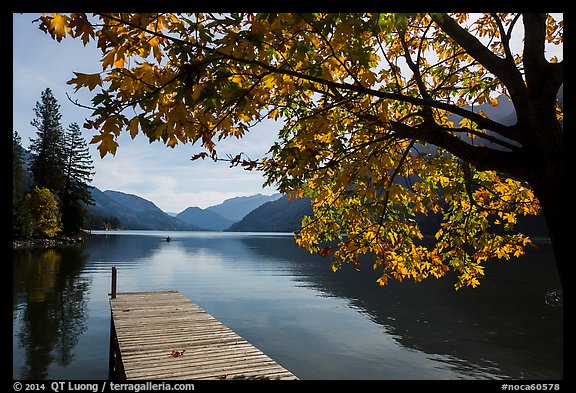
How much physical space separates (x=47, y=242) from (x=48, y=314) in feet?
220

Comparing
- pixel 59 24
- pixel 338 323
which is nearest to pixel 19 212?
pixel 338 323

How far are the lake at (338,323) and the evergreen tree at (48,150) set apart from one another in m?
48.6

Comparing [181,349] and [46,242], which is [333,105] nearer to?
[181,349]

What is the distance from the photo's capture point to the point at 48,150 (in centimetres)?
8900

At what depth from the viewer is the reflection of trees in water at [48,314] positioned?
18375 mm

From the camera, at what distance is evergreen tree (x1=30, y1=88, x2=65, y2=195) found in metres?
88.3

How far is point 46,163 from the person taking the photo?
8869cm

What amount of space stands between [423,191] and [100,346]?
2002 centimetres

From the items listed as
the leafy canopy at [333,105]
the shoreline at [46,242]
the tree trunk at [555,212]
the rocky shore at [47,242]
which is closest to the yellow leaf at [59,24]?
the leafy canopy at [333,105]

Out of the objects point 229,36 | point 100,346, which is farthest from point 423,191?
point 100,346

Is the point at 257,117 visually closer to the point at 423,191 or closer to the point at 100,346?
the point at 423,191

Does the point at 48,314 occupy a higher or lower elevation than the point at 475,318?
higher

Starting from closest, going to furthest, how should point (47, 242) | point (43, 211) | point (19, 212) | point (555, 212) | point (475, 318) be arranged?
point (555, 212) → point (475, 318) → point (19, 212) → point (43, 211) → point (47, 242)

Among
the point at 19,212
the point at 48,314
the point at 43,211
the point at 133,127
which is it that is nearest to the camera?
the point at 133,127
